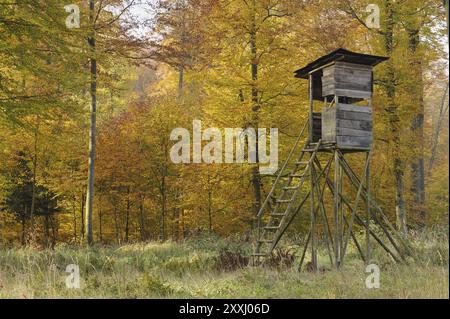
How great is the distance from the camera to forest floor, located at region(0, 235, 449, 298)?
775 cm

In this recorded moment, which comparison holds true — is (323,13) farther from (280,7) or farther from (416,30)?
(416,30)

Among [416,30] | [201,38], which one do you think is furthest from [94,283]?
[416,30]

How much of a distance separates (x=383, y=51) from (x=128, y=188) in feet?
45.4

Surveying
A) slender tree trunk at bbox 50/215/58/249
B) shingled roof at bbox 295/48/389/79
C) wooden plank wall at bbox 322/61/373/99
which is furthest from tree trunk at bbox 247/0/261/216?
slender tree trunk at bbox 50/215/58/249

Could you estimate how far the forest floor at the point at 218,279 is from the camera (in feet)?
25.4

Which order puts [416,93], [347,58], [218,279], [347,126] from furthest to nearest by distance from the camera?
[416,93], [347,126], [347,58], [218,279]

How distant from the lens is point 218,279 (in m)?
9.54

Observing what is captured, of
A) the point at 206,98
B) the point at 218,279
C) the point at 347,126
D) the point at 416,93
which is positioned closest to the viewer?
the point at 218,279

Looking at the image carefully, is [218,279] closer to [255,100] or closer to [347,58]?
[347,58]

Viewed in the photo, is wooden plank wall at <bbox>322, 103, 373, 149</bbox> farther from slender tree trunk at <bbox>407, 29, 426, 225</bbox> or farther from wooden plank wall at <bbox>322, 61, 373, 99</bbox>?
slender tree trunk at <bbox>407, 29, 426, 225</bbox>

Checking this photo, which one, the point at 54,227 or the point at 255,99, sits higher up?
the point at 255,99

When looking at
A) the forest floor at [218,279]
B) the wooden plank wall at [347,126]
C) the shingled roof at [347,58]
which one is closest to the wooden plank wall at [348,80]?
the shingled roof at [347,58]

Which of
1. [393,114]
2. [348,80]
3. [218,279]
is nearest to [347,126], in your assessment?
[348,80]
